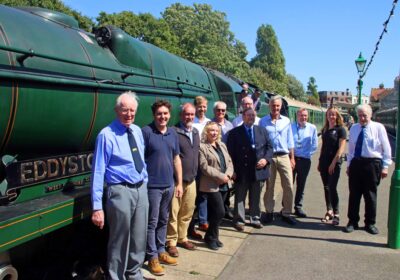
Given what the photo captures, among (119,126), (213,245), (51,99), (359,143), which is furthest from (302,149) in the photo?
(51,99)

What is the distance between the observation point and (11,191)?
3.02 m

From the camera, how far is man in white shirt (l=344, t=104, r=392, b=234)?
18.8ft

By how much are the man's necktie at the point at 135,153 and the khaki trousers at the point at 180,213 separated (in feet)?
3.60

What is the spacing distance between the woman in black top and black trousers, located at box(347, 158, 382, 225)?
0.36m

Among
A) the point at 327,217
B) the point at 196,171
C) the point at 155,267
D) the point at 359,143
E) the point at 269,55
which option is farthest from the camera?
the point at 269,55

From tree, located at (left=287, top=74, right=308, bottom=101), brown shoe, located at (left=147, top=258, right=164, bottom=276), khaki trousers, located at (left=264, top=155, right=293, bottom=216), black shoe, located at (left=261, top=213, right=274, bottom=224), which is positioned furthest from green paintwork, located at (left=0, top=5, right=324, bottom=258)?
tree, located at (left=287, top=74, right=308, bottom=101)

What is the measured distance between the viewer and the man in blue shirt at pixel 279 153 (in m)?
6.20

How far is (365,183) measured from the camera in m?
5.83

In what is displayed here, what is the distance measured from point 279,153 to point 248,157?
773mm

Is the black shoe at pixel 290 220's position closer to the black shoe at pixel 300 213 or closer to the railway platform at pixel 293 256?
the railway platform at pixel 293 256

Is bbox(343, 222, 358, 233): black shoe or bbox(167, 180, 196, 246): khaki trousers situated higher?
bbox(167, 180, 196, 246): khaki trousers

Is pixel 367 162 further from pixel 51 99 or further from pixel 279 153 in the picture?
pixel 51 99

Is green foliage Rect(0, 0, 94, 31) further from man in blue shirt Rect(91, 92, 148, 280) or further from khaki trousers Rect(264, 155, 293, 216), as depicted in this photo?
man in blue shirt Rect(91, 92, 148, 280)

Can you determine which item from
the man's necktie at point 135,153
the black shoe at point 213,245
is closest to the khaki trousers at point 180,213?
the black shoe at point 213,245
